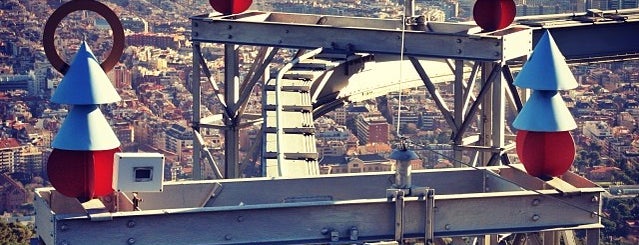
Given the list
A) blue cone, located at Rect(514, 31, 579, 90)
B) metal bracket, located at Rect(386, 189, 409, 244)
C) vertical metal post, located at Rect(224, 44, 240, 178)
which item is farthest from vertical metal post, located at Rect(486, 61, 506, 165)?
metal bracket, located at Rect(386, 189, 409, 244)

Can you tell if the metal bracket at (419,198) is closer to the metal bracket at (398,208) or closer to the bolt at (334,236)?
the metal bracket at (398,208)

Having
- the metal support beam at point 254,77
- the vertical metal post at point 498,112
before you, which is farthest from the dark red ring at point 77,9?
the metal support beam at point 254,77

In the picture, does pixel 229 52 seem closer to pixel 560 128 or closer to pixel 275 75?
pixel 275 75

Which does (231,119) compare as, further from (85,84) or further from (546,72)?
(85,84)

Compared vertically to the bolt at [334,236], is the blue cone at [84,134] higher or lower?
higher

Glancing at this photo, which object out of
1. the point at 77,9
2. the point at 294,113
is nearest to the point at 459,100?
the point at 294,113

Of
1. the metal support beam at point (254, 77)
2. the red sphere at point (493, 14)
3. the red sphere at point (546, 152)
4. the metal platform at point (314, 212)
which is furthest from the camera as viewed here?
the metal support beam at point (254, 77)
